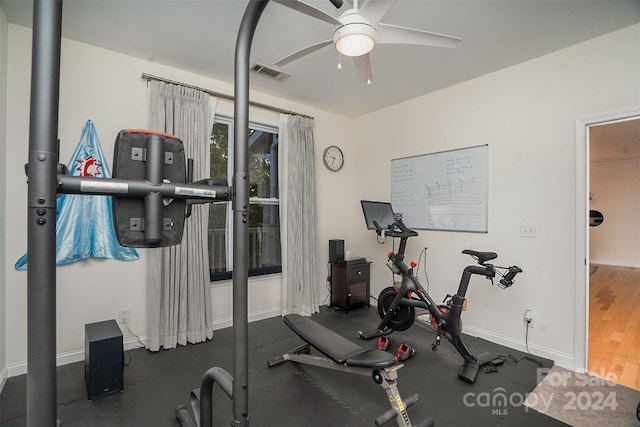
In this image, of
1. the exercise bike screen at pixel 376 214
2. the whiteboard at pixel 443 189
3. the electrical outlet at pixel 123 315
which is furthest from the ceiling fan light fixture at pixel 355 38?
the electrical outlet at pixel 123 315

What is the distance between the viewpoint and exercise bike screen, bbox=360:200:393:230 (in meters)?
3.21

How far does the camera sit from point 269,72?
312 centimetres

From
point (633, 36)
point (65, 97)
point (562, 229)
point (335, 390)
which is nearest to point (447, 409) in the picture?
point (335, 390)

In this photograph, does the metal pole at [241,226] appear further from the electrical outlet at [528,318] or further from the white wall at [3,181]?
the electrical outlet at [528,318]

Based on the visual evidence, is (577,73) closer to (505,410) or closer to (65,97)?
(505,410)

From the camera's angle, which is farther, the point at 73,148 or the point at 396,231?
the point at 396,231

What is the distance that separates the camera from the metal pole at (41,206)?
0.81 metres

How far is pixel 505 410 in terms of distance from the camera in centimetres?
199

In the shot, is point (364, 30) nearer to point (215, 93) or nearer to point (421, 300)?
point (215, 93)

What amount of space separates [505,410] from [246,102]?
2.46 meters

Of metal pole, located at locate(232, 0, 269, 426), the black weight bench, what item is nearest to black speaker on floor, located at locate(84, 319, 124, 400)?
the black weight bench

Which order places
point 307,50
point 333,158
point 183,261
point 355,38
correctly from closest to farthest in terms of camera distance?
point 355,38, point 307,50, point 183,261, point 333,158

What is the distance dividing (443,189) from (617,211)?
266 inches

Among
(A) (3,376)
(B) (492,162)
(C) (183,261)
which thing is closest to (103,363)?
(A) (3,376)
